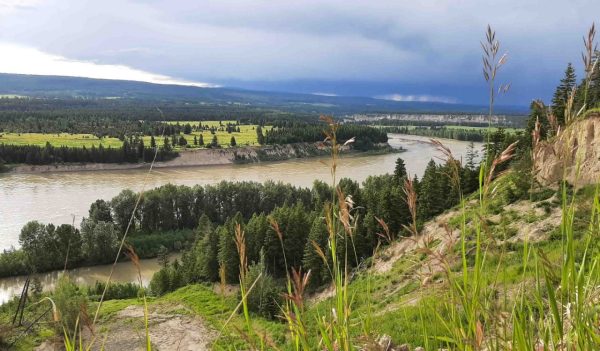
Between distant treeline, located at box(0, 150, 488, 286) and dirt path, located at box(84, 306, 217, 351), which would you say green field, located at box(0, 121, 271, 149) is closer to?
distant treeline, located at box(0, 150, 488, 286)

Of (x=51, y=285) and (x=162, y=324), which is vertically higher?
(x=162, y=324)

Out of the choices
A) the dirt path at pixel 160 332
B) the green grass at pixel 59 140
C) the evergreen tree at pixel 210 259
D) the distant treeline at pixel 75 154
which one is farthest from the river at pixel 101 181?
the green grass at pixel 59 140

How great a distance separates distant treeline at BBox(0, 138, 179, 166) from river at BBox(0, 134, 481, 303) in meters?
3.30

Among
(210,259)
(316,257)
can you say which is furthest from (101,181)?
(316,257)

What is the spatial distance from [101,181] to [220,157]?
22.6m

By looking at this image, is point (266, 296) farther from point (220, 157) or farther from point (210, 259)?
point (220, 157)

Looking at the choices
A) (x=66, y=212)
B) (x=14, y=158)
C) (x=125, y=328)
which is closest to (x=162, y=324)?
(x=125, y=328)

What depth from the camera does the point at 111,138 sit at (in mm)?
89875

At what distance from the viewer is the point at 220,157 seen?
78375mm

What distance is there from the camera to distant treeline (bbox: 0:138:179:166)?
67688 millimetres

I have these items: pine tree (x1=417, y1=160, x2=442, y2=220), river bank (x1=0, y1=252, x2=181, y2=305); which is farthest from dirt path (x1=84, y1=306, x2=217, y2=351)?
pine tree (x1=417, y1=160, x2=442, y2=220)

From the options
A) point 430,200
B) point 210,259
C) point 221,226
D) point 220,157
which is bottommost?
point 210,259

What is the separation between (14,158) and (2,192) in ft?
63.4

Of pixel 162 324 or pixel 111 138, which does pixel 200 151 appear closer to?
pixel 111 138
